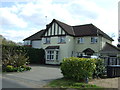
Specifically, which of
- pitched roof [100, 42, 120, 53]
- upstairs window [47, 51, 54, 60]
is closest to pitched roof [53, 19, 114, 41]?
pitched roof [100, 42, 120, 53]

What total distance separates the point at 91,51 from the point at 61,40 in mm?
6528

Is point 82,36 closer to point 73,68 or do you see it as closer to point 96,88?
point 73,68

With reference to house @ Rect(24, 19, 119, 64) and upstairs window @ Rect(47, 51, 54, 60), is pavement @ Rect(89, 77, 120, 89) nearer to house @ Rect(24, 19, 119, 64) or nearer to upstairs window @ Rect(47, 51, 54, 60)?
house @ Rect(24, 19, 119, 64)

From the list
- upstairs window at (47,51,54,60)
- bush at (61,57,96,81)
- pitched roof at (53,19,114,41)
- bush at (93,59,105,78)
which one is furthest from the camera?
upstairs window at (47,51,54,60)

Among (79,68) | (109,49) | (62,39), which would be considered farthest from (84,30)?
(79,68)

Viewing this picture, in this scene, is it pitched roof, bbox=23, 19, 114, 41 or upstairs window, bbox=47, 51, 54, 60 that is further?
upstairs window, bbox=47, 51, 54, 60

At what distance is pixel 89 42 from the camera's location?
3002 cm

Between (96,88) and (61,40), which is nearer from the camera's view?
(96,88)

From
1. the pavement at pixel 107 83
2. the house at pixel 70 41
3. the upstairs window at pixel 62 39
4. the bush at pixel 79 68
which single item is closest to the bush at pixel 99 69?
the bush at pixel 79 68

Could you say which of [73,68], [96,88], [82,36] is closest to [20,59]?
[73,68]

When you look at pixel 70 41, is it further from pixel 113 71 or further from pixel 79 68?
pixel 79 68

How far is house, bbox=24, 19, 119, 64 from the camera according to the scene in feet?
96.6

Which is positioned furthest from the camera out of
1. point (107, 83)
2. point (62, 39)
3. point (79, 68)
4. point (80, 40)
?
point (80, 40)

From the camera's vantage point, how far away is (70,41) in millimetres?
31016
